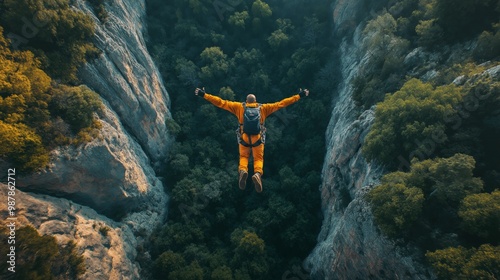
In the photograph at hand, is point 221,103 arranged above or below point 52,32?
below

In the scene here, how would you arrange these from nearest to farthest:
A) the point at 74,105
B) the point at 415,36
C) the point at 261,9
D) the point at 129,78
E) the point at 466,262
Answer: the point at 466,262 < the point at 74,105 < the point at 415,36 < the point at 129,78 < the point at 261,9

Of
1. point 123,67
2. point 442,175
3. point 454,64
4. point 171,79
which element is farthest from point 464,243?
point 171,79

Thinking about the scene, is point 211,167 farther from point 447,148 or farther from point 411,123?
point 447,148

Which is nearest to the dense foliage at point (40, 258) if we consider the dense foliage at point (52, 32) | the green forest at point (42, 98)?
the green forest at point (42, 98)

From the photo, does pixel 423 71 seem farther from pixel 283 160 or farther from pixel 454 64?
pixel 283 160

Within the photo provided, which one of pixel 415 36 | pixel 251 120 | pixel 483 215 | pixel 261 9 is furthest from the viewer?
pixel 261 9

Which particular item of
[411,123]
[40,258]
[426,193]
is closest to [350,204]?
[426,193]

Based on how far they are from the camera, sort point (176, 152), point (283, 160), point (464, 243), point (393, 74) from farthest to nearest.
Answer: point (283, 160) < point (176, 152) < point (393, 74) < point (464, 243)
